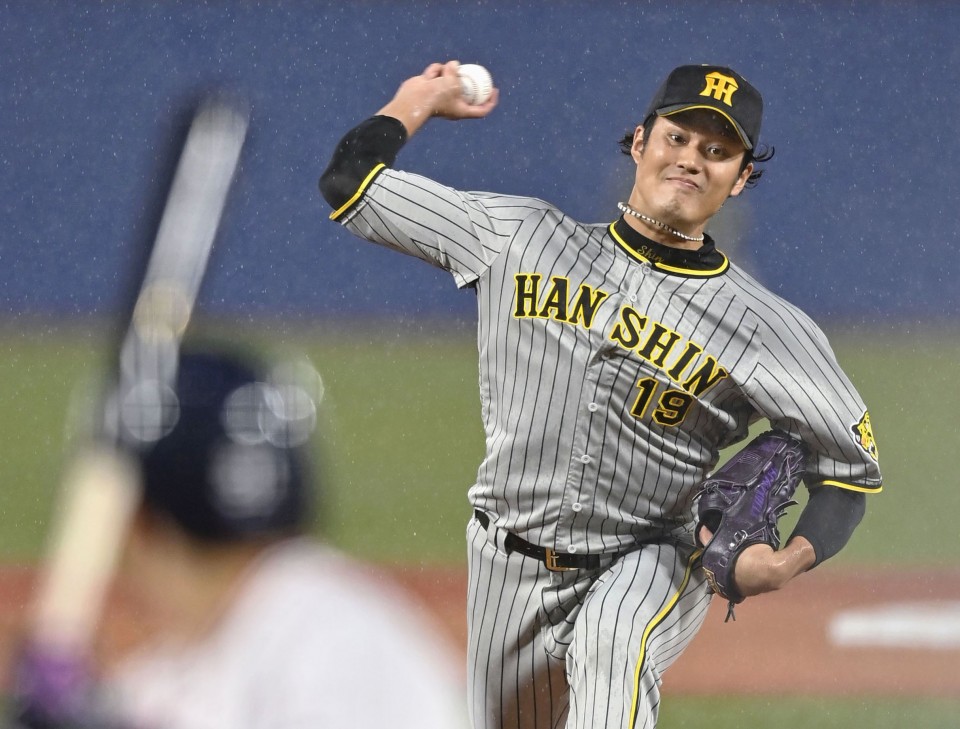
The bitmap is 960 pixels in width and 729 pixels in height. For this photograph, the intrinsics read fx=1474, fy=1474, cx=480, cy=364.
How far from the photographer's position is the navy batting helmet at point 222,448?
59.2 inches

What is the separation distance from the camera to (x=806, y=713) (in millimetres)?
4754

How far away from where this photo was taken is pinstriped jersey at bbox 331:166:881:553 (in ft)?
9.99

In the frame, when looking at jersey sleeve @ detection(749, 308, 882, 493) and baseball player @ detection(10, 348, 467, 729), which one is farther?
jersey sleeve @ detection(749, 308, 882, 493)

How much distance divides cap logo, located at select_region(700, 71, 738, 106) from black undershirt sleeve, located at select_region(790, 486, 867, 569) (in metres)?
0.85

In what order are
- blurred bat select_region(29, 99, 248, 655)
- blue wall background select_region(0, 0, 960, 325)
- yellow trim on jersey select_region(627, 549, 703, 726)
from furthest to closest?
blue wall background select_region(0, 0, 960, 325) → yellow trim on jersey select_region(627, 549, 703, 726) → blurred bat select_region(29, 99, 248, 655)

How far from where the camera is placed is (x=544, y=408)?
310cm

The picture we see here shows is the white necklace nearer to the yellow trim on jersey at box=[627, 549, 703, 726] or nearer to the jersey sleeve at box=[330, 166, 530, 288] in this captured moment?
the jersey sleeve at box=[330, 166, 530, 288]

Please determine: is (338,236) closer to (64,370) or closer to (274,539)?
(64,370)

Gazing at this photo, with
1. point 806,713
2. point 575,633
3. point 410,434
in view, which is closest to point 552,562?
point 575,633

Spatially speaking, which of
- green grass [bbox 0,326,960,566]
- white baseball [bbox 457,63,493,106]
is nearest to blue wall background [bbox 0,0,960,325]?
green grass [bbox 0,326,960,566]

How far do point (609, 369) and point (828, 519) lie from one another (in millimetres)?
551

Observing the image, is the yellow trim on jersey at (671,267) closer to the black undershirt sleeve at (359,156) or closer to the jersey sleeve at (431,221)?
the jersey sleeve at (431,221)

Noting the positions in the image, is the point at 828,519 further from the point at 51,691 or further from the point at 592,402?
the point at 51,691

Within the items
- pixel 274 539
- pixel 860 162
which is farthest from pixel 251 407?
pixel 860 162
